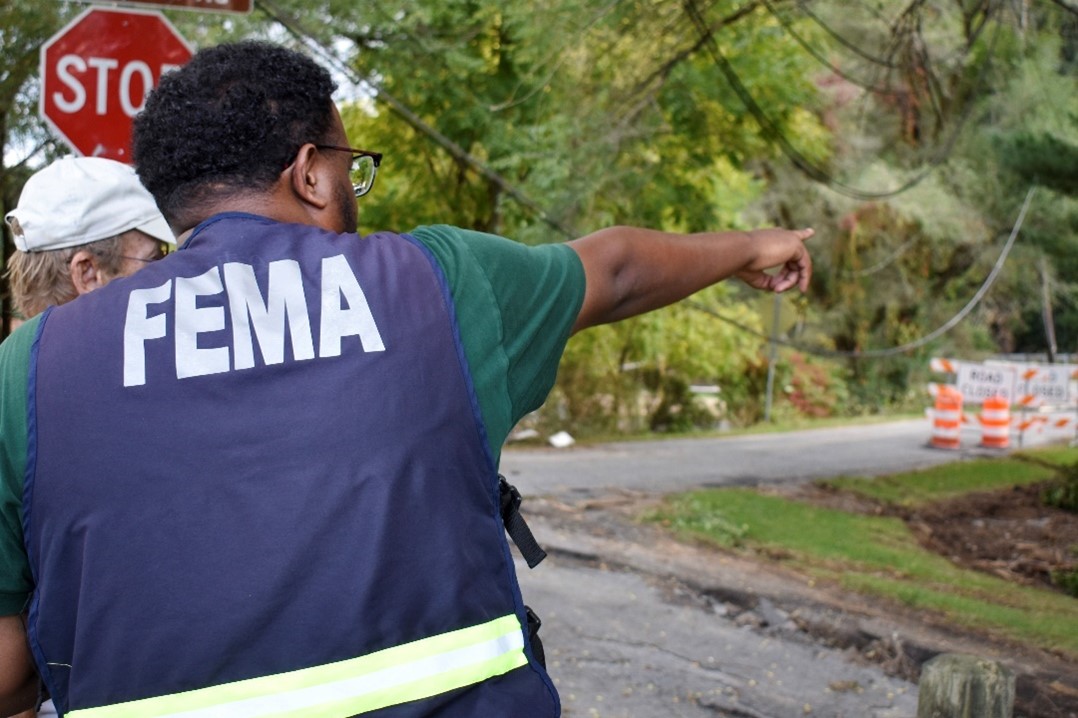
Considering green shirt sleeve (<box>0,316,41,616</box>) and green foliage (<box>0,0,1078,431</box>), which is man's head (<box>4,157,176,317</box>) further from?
green foliage (<box>0,0,1078,431</box>)

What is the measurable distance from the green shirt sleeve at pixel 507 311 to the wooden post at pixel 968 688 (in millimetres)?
2469

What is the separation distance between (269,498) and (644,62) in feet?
32.4

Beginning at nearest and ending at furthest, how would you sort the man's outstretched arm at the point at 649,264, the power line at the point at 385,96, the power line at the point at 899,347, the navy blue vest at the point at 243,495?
the navy blue vest at the point at 243,495 → the man's outstretched arm at the point at 649,264 → the power line at the point at 385,96 → the power line at the point at 899,347

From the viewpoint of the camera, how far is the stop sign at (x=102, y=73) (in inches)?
195

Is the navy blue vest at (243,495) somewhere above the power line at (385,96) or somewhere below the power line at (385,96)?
below

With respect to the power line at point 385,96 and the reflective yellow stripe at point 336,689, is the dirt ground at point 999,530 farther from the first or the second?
the reflective yellow stripe at point 336,689

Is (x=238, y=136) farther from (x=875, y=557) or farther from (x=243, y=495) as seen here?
(x=875, y=557)

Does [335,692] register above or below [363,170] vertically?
below

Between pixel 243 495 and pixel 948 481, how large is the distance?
45.5 ft

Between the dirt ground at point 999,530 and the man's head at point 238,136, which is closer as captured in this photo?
the man's head at point 238,136

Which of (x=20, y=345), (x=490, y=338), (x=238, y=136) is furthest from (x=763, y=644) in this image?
(x=20, y=345)

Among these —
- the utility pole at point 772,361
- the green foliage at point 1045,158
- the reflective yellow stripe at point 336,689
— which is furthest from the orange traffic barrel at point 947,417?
the reflective yellow stripe at point 336,689

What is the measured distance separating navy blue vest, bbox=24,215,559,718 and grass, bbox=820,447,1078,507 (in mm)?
11547

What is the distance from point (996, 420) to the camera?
1861 centimetres
